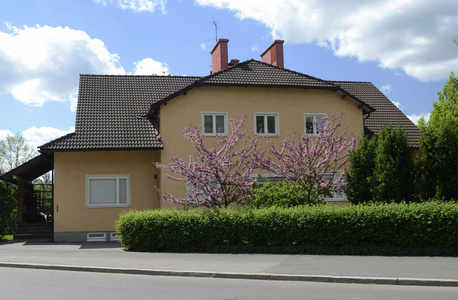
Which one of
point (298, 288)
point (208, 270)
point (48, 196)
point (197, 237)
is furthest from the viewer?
point (48, 196)

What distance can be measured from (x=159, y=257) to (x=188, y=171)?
4948mm

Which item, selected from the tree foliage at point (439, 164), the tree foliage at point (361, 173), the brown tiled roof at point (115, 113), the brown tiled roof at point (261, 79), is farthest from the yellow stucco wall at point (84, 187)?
the tree foliage at point (439, 164)

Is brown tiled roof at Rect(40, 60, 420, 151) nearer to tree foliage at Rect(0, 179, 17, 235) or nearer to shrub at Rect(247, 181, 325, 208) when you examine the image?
shrub at Rect(247, 181, 325, 208)

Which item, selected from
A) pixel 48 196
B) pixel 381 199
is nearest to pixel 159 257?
pixel 381 199

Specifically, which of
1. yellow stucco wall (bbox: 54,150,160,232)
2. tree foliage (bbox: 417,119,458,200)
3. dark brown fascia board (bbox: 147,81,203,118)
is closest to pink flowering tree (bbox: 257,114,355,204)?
tree foliage (bbox: 417,119,458,200)

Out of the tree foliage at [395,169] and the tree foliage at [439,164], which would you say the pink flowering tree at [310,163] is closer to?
the tree foliage at [395,169]

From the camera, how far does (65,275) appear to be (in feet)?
39.0

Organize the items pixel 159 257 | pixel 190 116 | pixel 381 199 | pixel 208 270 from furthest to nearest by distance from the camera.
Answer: pixel 190 116 < pixel 381 199 < pixel 159 257 < pixel 208 270

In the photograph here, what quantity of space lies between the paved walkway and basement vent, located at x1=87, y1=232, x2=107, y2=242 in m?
6.00

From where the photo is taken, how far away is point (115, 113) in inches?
944

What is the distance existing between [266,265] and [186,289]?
10.9 feet

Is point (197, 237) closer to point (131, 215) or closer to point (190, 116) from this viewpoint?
point (131, 215)

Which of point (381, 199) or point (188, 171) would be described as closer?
point (381, 199)

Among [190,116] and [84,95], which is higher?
[84,95]
